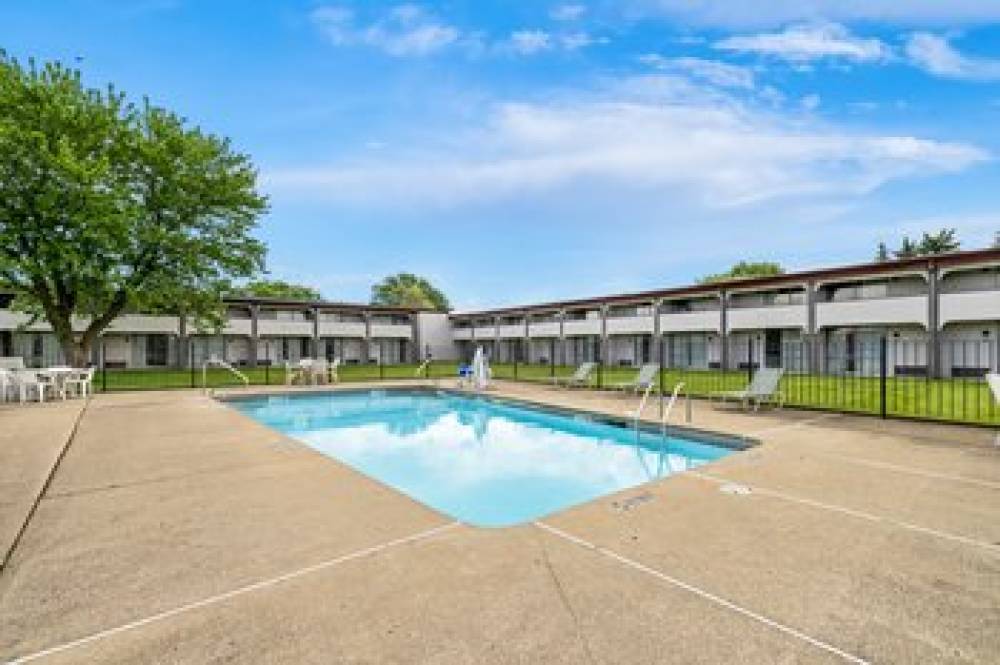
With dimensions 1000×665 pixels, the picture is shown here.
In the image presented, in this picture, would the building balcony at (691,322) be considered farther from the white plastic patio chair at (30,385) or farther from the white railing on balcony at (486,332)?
the white plastic patio chair at (30,385)

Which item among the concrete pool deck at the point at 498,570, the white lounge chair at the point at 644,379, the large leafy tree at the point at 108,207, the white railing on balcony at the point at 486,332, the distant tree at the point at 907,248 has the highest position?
the distant tree at the point at 907,248

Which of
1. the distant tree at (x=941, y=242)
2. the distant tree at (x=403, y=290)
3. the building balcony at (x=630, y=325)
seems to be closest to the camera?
the building balcony at (x=630, y=325)

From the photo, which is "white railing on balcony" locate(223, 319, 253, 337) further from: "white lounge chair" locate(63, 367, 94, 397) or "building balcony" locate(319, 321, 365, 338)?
"white lounge chair" locate(63, 367, 94, 397)

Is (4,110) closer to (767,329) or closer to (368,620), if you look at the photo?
(368,620)

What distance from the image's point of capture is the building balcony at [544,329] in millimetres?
42294

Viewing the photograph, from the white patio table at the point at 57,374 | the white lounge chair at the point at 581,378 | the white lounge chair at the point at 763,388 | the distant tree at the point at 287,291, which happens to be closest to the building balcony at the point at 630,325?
the white lounge chair at the point at 581,378

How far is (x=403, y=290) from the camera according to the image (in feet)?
272

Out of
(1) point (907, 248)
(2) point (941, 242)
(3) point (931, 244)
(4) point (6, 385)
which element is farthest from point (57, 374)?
(1) point (907, 248)

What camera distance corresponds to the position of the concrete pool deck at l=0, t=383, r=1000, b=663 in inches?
107

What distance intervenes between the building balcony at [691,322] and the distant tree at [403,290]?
165 ft

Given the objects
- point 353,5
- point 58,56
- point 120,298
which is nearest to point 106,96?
point 58,56

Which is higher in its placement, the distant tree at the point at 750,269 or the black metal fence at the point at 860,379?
the distant tree at the point at 750,269

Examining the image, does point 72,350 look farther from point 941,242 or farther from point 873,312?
point 941,242

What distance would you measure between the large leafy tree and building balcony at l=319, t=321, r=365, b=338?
47.3 ft
